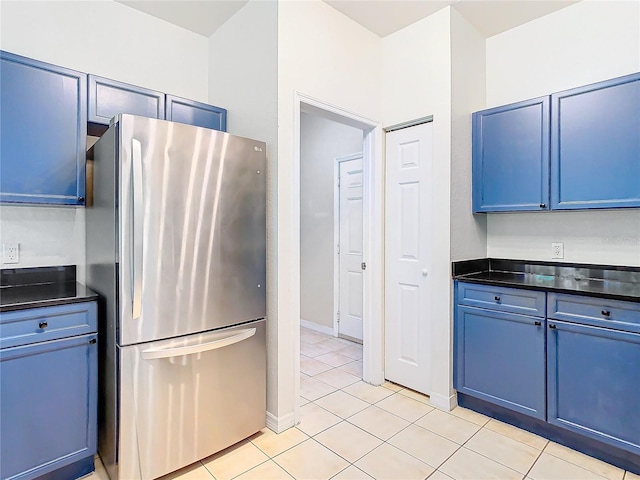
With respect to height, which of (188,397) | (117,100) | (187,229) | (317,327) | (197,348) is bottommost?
(317,327)

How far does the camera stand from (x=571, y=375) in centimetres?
211

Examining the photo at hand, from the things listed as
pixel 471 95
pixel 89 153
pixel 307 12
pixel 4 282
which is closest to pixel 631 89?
pixel 471 95

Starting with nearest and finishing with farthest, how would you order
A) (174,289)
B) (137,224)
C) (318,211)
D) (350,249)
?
(137,224)
(174,289)
(350,249)
(318,211)

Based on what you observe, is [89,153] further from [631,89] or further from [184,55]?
[631,89]

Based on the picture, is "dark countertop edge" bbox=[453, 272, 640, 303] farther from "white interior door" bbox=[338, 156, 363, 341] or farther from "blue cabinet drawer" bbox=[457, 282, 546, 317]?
"white interior door" bbox=[338, 156, 363, 341]

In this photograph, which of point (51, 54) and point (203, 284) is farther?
point (51, 54)

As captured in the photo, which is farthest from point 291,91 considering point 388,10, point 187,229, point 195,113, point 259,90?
point 187,229

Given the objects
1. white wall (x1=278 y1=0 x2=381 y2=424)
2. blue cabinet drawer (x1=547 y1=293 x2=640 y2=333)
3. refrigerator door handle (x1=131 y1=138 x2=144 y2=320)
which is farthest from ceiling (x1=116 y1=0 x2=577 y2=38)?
blue cabinet drawer (x1=547 y1=293 x2=640 y2=333)

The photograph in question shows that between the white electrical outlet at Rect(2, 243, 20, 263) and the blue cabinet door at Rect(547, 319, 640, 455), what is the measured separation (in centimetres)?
310

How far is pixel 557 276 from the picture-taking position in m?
2.65

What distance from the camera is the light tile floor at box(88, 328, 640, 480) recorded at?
75.7 inches

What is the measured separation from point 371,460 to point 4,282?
7.42 ft

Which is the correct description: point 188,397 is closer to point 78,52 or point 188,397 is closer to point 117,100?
point 117,100

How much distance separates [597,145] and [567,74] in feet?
2.19
